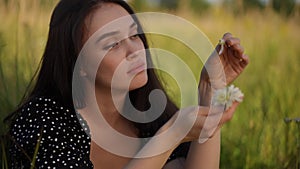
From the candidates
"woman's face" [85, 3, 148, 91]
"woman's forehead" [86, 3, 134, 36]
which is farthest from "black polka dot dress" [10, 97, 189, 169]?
"woman's forehead" [86, 3, 134, 36]

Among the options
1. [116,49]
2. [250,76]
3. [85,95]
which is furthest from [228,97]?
[250,76]

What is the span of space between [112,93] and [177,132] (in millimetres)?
310

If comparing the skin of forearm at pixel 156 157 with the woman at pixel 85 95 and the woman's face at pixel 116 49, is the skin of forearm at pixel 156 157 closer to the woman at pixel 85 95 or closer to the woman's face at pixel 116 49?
the woman at pixel 85 95

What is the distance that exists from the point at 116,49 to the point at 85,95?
0.18m

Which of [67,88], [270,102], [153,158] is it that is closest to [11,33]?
[270,102]

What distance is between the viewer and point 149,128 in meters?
2.05

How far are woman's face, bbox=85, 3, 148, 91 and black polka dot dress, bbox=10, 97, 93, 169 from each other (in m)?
0.13

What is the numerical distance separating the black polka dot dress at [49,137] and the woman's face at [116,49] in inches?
5.2

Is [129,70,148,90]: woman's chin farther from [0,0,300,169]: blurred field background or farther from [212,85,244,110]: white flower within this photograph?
[0,0,300,169]: blurred field background

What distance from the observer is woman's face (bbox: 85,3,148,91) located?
1755mm

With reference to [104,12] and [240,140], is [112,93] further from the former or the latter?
[240,140]

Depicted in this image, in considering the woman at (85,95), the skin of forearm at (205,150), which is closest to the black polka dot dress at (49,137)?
the woman at (85,95)

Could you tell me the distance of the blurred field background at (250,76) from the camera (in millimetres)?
2295

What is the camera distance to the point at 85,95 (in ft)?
6.19
